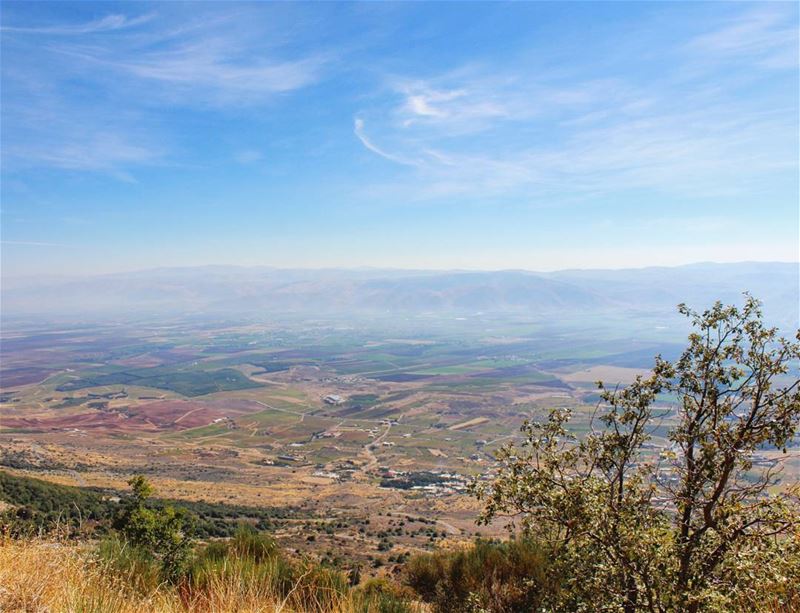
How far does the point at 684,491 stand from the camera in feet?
14.6

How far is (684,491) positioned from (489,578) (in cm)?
588

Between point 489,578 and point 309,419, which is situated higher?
point 489,578

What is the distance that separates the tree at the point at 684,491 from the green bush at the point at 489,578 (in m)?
2.62

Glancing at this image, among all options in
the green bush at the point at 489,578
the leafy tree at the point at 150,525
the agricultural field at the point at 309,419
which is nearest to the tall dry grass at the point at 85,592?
the agricultural field at the point at 309,419

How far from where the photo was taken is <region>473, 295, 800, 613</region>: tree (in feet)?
13.6

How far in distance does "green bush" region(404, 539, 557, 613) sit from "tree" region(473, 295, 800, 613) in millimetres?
2619

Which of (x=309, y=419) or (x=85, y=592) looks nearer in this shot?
(x=85, y=592)

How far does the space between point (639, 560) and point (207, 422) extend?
8829cm

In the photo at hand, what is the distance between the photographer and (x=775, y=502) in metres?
4.19

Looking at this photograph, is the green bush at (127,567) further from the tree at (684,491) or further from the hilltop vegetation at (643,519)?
the tree at (684,491)

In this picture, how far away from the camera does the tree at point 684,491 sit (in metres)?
4.16

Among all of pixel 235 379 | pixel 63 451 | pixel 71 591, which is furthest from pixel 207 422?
pixel 71 591

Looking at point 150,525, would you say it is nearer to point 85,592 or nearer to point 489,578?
point 489,578

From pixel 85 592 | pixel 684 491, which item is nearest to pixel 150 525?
pixel 85 592
